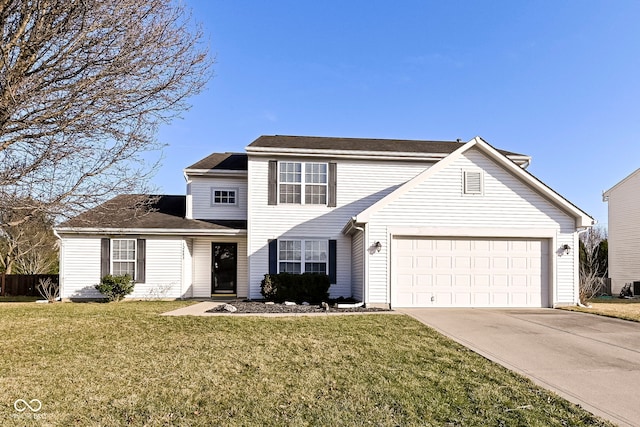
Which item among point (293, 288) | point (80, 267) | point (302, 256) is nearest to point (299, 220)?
point (302, 256)

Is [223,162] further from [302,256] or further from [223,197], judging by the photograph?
[302,256]

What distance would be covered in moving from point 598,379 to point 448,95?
44.0 ft

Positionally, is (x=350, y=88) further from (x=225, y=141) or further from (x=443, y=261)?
(x=443, y=261)

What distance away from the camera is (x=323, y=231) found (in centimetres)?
1559

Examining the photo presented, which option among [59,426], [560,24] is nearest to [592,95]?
[560,24]

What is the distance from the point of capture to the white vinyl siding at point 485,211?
41.7 feet

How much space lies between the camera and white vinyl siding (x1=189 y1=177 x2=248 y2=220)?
55.6ft

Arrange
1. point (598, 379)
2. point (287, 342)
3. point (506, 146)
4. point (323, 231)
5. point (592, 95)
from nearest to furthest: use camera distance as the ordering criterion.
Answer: point (598, 379) → point (287, 342) → point (592, 95) → point (323, 231) → point (506, 146)

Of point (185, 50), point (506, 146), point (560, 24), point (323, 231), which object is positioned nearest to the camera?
point (185, 50)

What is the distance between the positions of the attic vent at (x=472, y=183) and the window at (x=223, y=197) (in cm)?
922

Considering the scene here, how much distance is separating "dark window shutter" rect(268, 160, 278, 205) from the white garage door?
17.0 ft

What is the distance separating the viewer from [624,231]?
2284 centimetres

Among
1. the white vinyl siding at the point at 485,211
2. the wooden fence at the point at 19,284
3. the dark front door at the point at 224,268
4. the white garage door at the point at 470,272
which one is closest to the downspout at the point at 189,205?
the dark front door at the point at 224,268

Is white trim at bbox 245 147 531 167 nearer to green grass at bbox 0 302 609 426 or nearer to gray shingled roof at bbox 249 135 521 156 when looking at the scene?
gray shingled roof at bbox 249 135 521 156
